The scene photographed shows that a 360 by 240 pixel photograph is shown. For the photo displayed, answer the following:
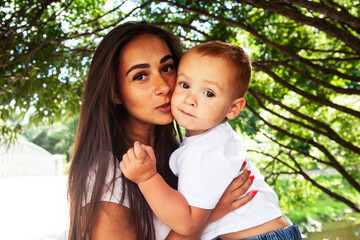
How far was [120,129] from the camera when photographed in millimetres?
1573

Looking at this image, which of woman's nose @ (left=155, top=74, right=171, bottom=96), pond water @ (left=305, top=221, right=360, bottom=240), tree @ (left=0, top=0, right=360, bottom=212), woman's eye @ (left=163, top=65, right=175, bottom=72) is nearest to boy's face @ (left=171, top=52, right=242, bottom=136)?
woman's nose @ (left=155, top=74, right=171, bottom=96)

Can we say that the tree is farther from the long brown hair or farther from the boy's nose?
the boy's nose

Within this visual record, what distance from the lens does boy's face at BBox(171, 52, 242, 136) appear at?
1297 mm

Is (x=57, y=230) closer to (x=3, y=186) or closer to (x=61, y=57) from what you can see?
(x=3, y=186)

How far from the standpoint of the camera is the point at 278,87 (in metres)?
4.04

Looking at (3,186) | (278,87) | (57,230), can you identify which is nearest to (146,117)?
(278,87)

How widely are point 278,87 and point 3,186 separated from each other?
5971 mm

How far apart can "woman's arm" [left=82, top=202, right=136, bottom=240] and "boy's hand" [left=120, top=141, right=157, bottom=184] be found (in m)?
0.18

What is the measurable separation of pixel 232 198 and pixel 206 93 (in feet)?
1.27

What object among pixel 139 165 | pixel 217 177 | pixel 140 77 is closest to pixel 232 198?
pixel 217 177

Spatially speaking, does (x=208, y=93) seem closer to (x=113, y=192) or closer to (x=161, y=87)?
(x=161, y=87)

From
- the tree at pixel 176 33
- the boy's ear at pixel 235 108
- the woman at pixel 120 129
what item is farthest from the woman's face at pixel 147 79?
the tree at pixel 176 33

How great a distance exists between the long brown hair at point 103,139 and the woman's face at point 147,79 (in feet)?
0.15

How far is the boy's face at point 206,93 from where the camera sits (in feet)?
4.25
